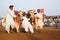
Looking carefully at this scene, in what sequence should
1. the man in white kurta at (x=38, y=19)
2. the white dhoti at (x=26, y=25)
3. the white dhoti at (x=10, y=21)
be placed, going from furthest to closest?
the man in white kurta at (x=38, y=19) < the white dhoti at (x=26, y=25) < the white dhoti at (x=10, y=21)

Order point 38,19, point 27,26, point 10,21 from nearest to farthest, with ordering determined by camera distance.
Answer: point 10,21
point 27,26
point 38,19

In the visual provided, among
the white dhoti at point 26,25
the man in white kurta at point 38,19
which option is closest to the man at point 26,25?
the white dhoti at point 26,25

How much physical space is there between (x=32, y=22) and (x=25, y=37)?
2870mm

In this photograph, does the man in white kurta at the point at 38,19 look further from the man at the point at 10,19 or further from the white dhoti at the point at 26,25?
the man at the point at 10,19

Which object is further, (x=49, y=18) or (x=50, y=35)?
(x=49, y=18)

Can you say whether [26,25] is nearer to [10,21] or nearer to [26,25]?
[26,25]

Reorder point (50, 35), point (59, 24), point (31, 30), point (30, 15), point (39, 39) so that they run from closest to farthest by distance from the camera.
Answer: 1. point (39, 39)
2. point (50, 35)
3. point (31, 30)
4. point (30, 15)
5. point (59, 24)

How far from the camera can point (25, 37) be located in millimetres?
Result: 11266

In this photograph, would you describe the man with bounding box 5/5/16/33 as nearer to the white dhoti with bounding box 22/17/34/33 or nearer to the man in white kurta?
the white dhoti with bounding box 22/17/34/33

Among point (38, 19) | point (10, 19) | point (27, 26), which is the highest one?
point (10, 19)

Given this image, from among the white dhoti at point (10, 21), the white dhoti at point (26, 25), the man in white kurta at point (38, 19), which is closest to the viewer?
the white dhoti at point (10, 21)

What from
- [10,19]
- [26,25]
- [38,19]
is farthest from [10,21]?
[38,19]

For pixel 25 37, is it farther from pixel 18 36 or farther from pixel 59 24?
pixel 59 24

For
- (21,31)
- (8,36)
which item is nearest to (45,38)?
(8,36)
